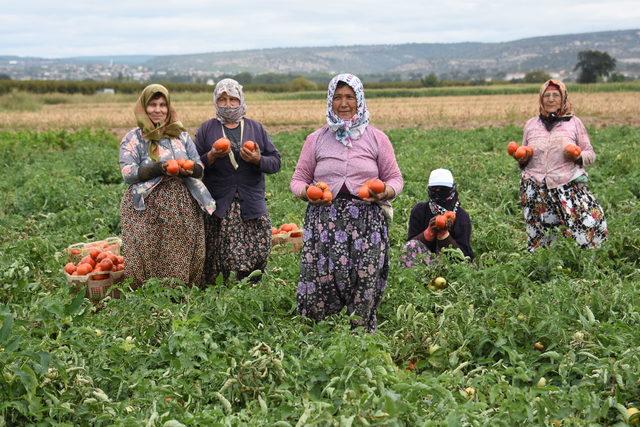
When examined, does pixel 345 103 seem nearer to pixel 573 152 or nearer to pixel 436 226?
pixel 436 226

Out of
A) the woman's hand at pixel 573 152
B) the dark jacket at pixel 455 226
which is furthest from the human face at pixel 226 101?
the woman's hand at pixel 573 152

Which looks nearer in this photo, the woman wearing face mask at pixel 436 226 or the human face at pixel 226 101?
the human face at pixel 226 101

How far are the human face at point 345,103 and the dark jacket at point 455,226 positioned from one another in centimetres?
198

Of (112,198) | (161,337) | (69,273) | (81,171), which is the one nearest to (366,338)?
(161,337)

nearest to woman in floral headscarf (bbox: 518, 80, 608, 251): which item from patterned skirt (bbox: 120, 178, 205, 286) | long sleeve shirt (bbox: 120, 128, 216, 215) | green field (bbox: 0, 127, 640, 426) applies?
green field (bbox: 0, 127, 640, 426)

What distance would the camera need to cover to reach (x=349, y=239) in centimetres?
488

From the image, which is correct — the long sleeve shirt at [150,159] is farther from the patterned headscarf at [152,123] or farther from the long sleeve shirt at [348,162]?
the long sleeve shirt at [348,162]

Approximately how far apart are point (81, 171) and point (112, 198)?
3316 mm

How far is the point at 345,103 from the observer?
15.7ft

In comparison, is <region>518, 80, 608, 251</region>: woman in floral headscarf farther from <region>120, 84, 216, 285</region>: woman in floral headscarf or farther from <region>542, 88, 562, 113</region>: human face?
<region>120, 84, 216, 285</region>: woman in floral headscarf

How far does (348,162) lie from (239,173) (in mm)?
1290

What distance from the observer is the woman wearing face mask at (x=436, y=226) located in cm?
634

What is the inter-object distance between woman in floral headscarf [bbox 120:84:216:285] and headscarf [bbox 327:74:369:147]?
1317 mm

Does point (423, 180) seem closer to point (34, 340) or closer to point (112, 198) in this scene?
point (112, 198)
